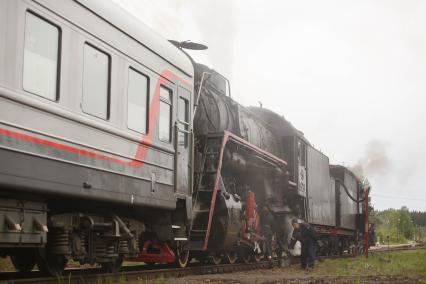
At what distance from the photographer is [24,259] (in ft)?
26.9

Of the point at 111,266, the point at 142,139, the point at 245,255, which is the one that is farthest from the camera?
the point at 245,255

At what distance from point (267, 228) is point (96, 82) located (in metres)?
8.37

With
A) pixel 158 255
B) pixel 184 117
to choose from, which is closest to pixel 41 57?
pixel 184 117

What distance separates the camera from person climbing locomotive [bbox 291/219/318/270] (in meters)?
14.3

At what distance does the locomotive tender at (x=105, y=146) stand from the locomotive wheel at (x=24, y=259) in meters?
0.03

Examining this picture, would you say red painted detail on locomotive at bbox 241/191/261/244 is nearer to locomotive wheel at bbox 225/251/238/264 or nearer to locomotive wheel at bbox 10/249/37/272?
locomotive wheel at bbox 225/251/238/264

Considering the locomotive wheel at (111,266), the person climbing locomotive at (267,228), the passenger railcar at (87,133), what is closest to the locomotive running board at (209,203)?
the passenger railcar at (87,133)

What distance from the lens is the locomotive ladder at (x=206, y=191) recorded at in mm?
10781

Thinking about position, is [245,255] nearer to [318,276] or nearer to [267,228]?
[267,228]

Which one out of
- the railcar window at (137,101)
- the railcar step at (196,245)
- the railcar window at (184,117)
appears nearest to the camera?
the railcar window at (137,101)

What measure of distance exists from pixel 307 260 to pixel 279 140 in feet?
14.5

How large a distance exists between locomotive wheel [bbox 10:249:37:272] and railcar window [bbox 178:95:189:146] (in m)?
3.01

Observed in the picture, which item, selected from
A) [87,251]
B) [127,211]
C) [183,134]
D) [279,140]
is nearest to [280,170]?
[279,140]

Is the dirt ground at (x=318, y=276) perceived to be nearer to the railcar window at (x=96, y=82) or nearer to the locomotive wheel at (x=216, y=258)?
the locomotive wheel at (x=216, y=258)
